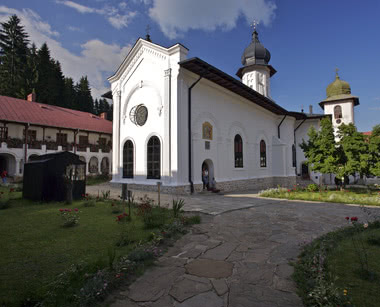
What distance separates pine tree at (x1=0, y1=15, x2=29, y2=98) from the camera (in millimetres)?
30248

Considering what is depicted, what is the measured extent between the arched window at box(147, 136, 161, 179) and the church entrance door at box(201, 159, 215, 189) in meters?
2.75

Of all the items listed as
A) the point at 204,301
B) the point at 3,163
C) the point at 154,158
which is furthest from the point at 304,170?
the point at 3,163

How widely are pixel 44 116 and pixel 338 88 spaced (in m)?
32.6

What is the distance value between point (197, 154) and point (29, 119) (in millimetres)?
16889

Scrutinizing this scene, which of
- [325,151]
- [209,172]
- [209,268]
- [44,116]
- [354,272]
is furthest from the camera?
[44,116]

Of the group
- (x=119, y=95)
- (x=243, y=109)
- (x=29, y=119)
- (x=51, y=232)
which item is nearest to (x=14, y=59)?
(x=29, y=119)

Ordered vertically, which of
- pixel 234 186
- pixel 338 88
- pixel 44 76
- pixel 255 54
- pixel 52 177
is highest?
pixel 44 76

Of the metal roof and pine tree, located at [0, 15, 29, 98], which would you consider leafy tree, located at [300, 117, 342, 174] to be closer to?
the metal roof

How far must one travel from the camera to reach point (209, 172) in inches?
565

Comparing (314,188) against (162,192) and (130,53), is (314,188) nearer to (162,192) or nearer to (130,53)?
(162,192)

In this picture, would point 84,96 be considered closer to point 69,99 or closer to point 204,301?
point 69,99

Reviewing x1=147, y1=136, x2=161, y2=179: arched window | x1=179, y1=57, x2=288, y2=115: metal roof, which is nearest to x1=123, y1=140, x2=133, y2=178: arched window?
x1=147, y1=136, x2=161, y2=179: arched window

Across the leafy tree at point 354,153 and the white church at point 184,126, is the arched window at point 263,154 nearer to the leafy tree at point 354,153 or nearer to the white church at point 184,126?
the white church at point 184,126

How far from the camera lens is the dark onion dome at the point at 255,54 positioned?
24953 millimetres
